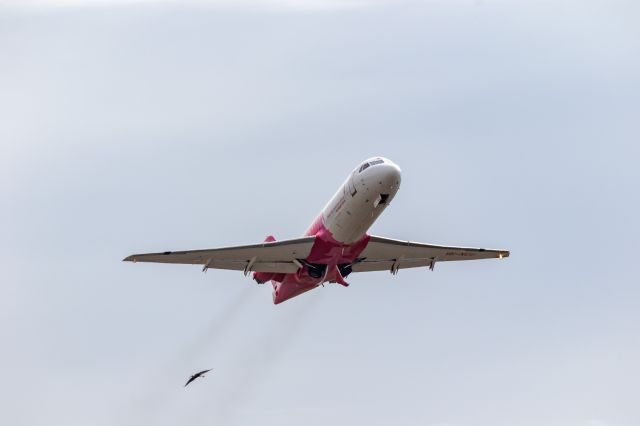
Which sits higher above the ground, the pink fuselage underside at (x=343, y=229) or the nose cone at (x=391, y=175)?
the nose cone at (x=391, y=175)

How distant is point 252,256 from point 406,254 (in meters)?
12.5

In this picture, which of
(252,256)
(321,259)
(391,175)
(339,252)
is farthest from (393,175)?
(252,256)

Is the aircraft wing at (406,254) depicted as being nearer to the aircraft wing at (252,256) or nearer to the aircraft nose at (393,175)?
the aircraft wing at (252,256)

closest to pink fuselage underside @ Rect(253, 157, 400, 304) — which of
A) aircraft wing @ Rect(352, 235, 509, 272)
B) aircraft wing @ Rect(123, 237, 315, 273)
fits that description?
aircraft wing @ Rect(123, 237, 315, 273)

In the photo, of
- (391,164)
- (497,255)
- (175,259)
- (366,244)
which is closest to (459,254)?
(497,255)

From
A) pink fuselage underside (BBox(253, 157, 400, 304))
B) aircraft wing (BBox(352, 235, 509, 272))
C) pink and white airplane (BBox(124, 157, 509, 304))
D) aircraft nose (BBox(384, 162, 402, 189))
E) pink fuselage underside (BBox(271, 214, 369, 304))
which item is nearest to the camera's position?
aircraft nose (BBox(384, 162, 402, 189))

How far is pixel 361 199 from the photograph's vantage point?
306ft

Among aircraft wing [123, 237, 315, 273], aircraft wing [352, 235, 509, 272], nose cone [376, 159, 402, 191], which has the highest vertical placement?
nose cone [376, 159, 402, 191]

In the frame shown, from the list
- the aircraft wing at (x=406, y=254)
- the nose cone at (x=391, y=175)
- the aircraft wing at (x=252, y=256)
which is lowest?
the aircraft wing at (x=252, y=256)

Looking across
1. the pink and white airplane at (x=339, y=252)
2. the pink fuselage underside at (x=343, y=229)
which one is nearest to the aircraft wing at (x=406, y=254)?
the pink and white airplane at (x=339, y=252)

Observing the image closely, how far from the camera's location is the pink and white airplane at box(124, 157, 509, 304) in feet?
306

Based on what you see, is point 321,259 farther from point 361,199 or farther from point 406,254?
point 406,254

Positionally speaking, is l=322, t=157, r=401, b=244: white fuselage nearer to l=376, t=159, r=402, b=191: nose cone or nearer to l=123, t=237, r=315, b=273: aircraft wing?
l=376, t=159, r=402, b=191: nose cone

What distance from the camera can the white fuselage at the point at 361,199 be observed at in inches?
3637
